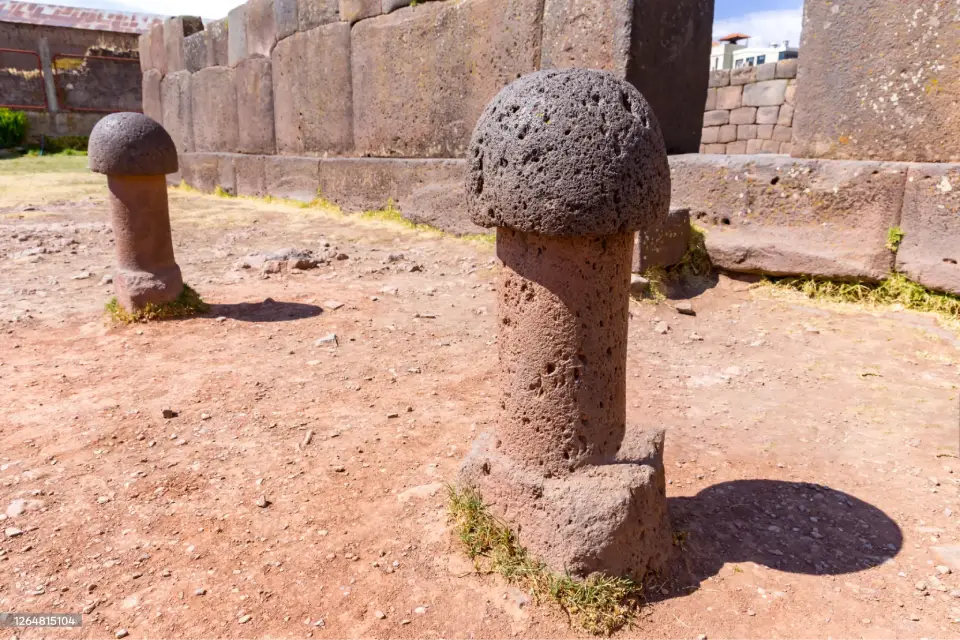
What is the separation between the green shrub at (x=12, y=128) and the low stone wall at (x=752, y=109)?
16438 millimetres

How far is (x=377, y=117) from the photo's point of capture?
771 centimetres

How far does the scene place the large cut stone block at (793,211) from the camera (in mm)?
4344

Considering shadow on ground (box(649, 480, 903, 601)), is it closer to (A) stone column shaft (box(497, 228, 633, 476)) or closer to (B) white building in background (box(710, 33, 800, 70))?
(A) stone column shaft (box(497, 228, 633, 476))

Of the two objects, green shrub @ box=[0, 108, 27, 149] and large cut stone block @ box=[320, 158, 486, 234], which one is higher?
green shrub @ box=[0, 108, 27, 149]

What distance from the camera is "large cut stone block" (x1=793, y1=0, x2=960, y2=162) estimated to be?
400cm

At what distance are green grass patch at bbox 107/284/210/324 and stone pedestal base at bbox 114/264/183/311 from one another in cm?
3

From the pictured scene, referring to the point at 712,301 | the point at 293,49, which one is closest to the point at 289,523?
the point at 712,301

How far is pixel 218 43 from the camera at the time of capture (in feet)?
33.9

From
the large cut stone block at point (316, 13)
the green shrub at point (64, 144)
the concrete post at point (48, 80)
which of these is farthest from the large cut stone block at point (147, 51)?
the concrete post at point (48, 80)

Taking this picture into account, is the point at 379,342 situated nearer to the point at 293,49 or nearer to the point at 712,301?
the point at 712,301

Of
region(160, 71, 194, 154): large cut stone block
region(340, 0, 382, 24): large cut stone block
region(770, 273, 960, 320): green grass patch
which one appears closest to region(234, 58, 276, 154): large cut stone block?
region(160, 71, 194, 154): large cut stone block

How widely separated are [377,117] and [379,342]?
4.31 metres

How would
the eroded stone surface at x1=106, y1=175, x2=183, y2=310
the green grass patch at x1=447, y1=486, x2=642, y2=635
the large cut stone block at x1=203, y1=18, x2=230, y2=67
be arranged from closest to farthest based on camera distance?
1. the green grass patch at x1=447, y1=486, x2=642, y2=635
2. the eroded stone surface at x1=106, y1=175, x2=183, y2=310
3. the large cut stone block at x1=203, y1=18, x2=230, y2=67

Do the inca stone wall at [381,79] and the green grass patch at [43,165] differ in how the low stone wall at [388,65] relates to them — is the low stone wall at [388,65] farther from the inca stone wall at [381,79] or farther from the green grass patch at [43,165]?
the green grass patch at [43,165]
